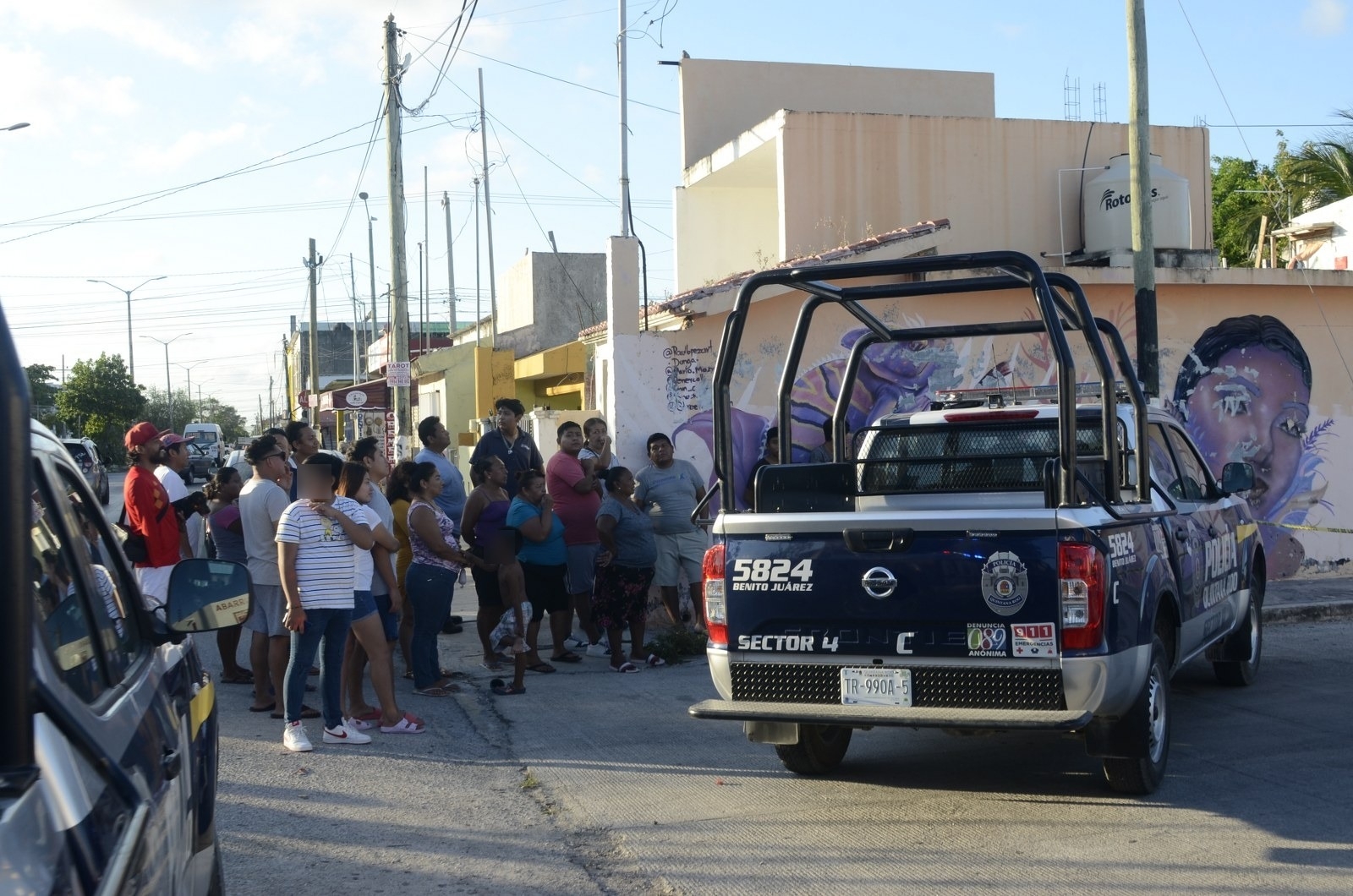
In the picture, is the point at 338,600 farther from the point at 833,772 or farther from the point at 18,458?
the point at 18,458

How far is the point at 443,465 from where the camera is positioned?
11.1 metres

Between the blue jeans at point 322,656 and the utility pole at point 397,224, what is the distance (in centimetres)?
1008

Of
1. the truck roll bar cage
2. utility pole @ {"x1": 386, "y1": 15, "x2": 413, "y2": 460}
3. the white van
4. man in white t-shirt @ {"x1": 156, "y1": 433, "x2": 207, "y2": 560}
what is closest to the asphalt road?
the truck roll bar cage

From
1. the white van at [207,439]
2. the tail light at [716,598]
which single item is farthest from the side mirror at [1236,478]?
the white van at [207,439]

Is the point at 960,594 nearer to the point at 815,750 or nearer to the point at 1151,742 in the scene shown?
the point at 1151,742

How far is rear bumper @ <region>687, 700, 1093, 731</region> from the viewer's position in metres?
5.52

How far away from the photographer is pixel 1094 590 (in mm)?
5547

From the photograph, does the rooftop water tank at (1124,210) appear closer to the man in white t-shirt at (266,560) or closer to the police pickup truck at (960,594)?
the police pickup truck at (960,594)

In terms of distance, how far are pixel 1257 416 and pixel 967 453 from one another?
26.6ft

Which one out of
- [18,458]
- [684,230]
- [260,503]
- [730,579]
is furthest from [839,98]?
[18,458]

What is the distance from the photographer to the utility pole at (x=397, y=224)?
59.1ft

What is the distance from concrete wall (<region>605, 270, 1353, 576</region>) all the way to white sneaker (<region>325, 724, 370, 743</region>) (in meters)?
5.33

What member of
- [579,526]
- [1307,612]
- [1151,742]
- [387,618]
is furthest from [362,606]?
[1307,612]

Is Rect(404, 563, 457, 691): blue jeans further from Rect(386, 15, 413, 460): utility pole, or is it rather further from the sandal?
Rect(386, 15, 413, 460): utility pole
